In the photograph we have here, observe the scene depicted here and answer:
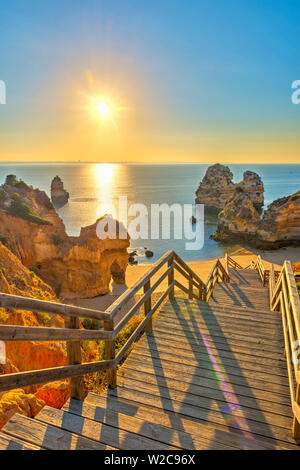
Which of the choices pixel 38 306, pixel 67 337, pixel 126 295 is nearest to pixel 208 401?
pixel 126 295

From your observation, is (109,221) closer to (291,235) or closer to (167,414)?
(167,414)

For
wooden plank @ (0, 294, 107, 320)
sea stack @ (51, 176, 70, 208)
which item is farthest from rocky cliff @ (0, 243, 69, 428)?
sea stack @ (51, 176, 70, 208)

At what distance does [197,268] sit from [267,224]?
52.1 feet

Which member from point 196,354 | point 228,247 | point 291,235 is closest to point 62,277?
point 196,354

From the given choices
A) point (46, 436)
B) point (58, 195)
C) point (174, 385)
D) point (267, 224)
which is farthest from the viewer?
point (58, 195)

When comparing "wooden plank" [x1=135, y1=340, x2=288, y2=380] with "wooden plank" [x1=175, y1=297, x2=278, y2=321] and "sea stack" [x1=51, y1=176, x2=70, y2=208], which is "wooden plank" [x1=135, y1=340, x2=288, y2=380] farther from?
"sea stack" [x1=51, y1=176, x2=70, y2=208]

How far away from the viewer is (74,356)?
2.95 m

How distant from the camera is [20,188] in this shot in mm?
23266

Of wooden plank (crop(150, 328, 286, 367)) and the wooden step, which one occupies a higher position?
wooden plank (crop(150, 328, 286, 367))

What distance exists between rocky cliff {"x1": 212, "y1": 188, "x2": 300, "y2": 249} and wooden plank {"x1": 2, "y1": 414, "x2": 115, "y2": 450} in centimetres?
4099

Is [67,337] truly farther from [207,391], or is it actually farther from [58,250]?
[58,250]

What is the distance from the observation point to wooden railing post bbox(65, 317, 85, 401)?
2837 mm

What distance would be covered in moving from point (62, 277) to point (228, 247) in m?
30.4

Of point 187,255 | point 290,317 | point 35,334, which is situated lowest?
point 187,255
